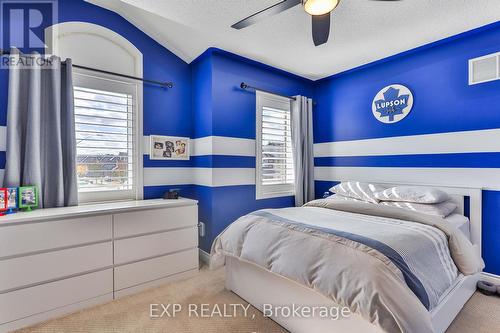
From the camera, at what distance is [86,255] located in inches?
82.7

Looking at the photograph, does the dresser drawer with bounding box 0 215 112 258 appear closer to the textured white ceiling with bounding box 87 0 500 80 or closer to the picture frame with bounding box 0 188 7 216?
the picture frame with bounding box 0 188 7 216

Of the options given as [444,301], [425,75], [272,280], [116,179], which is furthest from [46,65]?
[425,75]

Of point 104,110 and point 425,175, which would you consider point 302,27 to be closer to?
point 425,175

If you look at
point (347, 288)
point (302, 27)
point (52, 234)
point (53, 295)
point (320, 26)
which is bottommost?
point (53, 295)

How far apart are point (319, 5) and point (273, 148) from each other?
A: 2056 mm

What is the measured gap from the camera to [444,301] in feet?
5.49

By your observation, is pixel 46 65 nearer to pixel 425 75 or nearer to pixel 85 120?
pixel 85 120

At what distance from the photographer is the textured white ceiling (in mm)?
2133

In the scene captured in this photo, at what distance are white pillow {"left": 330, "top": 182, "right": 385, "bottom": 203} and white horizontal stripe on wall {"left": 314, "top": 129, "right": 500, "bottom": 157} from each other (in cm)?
57

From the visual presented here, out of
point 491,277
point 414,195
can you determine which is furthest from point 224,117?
point 491,277

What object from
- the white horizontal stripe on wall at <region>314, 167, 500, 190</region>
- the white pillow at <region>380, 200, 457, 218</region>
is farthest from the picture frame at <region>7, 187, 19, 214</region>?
the white horizontal stripe on wall at <region>314, 167, 500, 190</region>

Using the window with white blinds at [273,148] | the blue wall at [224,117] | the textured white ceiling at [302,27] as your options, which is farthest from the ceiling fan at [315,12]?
the window with white blinds at [273,148]

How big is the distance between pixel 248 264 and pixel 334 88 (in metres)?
2.92

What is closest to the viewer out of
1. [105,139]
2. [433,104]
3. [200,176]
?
[105,139]
